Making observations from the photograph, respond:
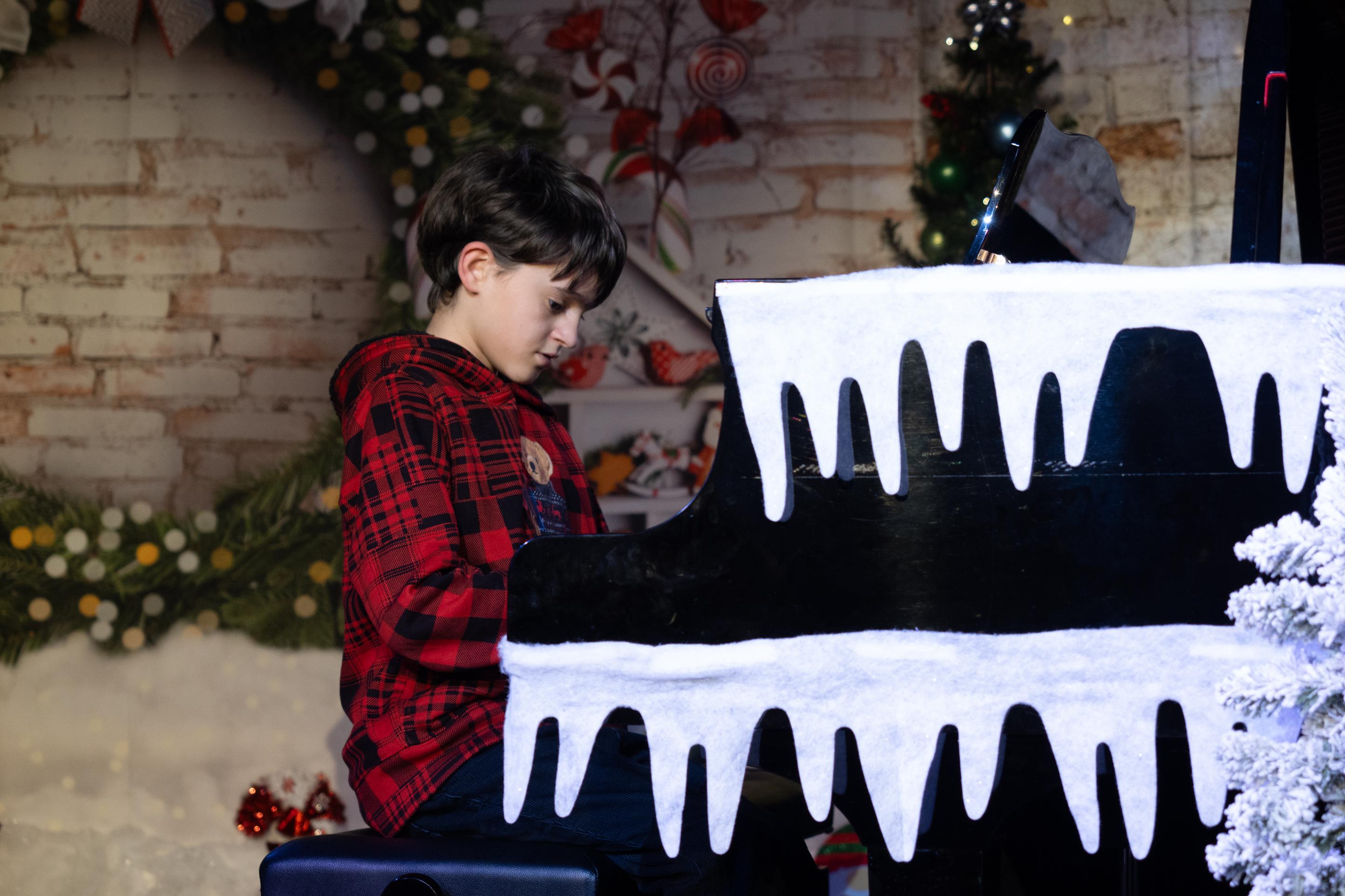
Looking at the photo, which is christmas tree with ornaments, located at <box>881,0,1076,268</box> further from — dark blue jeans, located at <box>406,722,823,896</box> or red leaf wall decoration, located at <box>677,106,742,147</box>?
dark blue jeans, located at <box>406,722,823,896</box>

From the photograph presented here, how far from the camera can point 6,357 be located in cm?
243

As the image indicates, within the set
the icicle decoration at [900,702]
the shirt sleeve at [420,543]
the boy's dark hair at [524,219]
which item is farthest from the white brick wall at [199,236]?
the icicle decoration at [900,702]

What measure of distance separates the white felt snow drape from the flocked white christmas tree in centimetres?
5

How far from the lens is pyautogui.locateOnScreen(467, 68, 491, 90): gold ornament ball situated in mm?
2336

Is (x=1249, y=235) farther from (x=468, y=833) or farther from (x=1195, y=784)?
(x=468, y=833)

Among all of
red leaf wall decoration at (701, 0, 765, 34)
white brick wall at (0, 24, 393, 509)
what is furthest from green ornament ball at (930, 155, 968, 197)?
white brick wall at (0, 24, 393, 509)

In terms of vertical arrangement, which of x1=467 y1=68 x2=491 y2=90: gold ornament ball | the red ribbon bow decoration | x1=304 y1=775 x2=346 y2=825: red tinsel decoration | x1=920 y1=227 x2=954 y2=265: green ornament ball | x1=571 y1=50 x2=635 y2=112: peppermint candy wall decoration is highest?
the red ribbon bow decoration

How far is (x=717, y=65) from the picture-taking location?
102 inches

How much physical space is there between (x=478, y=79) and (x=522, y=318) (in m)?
1.35

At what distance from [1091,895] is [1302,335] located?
785 millimetres

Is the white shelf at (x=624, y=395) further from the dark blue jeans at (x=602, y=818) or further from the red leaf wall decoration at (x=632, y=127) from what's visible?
the dark blue jeans at (x=602, y=818)

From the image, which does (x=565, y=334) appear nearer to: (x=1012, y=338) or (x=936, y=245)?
(x=1012, y=338)

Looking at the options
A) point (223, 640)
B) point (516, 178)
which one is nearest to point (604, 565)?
point (516, 178)

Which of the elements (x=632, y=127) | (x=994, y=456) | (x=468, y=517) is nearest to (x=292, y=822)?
(x=468, y=517)
